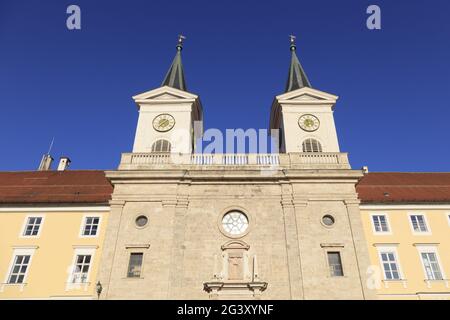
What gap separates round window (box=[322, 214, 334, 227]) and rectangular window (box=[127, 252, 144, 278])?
1099cm

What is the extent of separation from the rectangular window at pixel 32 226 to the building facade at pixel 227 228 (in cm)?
8

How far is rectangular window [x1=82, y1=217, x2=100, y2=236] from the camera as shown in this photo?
22.1m

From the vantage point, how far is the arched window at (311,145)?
24062mm

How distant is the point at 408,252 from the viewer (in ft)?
69.7

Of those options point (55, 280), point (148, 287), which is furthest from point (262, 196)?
point (55, 280)

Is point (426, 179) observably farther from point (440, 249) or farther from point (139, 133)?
point (139, 133)

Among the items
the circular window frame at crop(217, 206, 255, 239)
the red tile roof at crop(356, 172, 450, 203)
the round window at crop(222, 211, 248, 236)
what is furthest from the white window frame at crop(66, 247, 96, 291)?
the red tile roof at crop(356, 172, 450, 203)

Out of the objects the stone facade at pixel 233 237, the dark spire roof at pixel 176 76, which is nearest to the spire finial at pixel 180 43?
the dark spire roof at pixel 176 76

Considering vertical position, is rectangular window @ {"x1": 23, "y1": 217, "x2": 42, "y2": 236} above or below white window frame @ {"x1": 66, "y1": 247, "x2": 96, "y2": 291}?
above

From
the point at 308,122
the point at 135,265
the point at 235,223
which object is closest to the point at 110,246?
the point at 135,265

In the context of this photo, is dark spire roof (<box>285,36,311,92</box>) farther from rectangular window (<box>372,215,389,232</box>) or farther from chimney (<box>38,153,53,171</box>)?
chimney (<box>38,153,53,171</box>)

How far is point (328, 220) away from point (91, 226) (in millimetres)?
15125

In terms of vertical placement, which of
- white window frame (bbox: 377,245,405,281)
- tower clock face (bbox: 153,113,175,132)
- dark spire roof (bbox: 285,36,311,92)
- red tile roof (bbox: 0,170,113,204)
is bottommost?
white window frame (bbox: 377,245,405,281)

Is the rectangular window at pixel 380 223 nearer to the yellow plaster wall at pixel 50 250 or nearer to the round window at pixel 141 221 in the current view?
the round window at pixel 141 221
